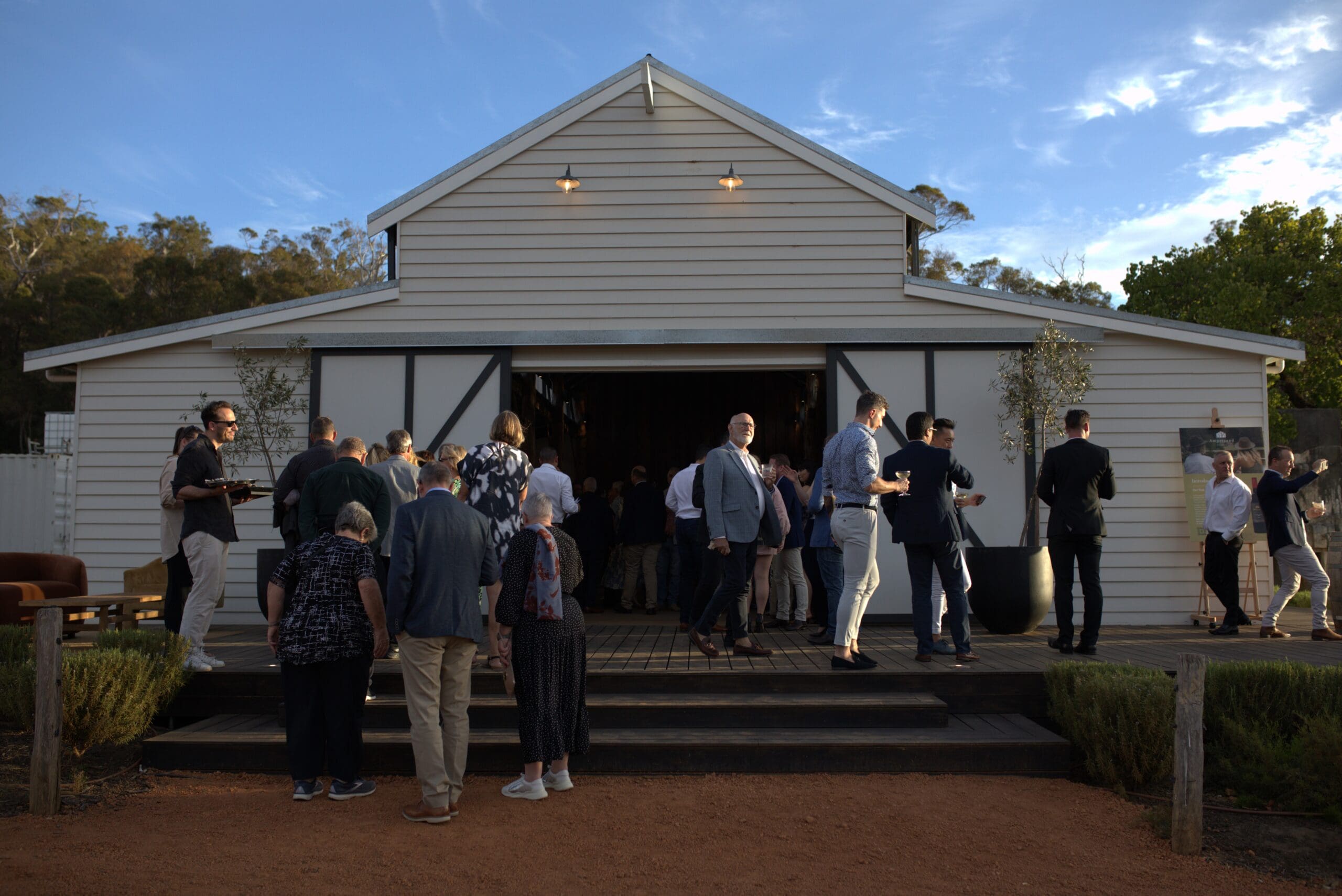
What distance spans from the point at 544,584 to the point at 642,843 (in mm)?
1218

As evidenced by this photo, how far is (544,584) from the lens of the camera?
457 cm

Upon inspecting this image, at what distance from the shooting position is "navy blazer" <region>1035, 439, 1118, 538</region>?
22.4ft

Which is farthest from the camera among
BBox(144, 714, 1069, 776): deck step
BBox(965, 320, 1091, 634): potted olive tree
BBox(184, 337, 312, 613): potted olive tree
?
BBox(184, 337, 312, 613): potted olive tree

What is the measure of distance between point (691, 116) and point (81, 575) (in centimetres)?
741

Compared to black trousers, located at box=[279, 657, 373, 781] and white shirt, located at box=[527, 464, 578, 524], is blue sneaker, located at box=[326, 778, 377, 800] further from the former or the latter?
white shirt, located at box=[527, 464, 578, 524]

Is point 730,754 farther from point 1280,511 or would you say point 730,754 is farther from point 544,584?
point 1280,511

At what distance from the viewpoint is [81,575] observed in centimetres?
945

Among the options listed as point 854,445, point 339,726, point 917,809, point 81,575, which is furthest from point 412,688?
point 81,575

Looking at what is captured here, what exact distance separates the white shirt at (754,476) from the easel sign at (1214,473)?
189 inches

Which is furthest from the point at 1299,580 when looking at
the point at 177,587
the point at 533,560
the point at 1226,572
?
the point at 177,587

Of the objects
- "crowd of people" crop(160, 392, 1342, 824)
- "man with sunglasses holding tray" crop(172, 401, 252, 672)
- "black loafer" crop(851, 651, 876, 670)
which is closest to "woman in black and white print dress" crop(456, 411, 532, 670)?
"crowd of people" crop(160, 392, 1342, 824)

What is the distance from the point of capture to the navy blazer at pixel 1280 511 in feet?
26.1

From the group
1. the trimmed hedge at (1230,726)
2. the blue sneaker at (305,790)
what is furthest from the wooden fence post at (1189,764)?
the blue sneaker at (305,790)

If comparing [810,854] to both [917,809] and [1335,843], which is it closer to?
[917,809]
